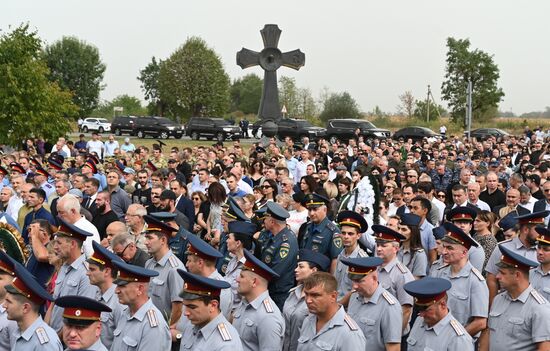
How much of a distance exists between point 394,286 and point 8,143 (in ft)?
73.7

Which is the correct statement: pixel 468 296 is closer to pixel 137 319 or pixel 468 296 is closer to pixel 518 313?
pixel 518 313

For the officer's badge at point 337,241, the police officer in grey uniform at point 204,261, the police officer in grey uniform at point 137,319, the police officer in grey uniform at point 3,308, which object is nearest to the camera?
the police officer in grey uniform at point 137,319

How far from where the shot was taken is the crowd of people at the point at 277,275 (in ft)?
18.1

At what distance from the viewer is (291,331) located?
6633 mm

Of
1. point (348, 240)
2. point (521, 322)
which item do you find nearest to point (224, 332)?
point (521, 322)

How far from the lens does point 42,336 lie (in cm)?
537

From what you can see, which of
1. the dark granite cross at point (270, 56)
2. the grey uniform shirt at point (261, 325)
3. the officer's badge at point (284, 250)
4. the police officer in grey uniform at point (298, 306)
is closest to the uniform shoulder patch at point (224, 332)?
the grey uniform shirt at point (261, 325)

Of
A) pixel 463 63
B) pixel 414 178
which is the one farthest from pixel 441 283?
pixel 463 63

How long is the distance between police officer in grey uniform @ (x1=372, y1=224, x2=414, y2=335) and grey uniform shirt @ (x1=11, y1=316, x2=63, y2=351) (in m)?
3.10

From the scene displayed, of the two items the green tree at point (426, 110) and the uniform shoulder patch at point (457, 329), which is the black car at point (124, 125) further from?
the uniform shoulder patch at point (457, 329)

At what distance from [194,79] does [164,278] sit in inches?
2587

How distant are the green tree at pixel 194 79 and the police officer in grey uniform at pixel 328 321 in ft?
218

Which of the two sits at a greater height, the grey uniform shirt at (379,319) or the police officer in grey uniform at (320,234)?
the police officer in grey uniform at (320,234)

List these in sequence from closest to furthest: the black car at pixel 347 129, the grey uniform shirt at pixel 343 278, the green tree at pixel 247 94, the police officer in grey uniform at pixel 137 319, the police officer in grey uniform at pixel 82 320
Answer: the police officer in grey uniform at pixel 82 320, the police officer in grey uniform at pixel 137 319, the grey uniform shirt at pixel 343 278, the black car at pixel 347 129, the green tree at pixel 247 94
